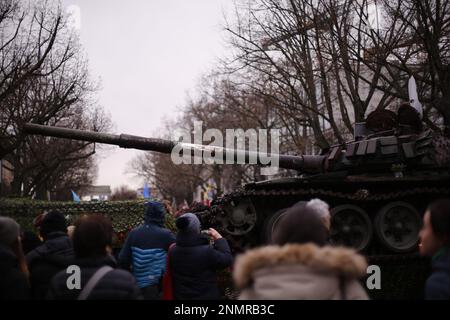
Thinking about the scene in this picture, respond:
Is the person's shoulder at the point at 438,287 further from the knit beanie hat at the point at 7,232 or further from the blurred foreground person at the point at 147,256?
the blurred foreground person at the point at 147,256

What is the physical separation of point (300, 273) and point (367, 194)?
7397 millimetres

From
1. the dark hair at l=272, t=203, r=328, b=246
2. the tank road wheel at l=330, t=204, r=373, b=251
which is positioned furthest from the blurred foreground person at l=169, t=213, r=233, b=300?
the tank road wheel at l=330, t=204, r=373, b=251

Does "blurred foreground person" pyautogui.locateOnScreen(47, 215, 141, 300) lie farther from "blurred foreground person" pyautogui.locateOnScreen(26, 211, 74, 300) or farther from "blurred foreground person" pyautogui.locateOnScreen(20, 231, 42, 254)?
"blurred foreground person" pyautogui.locateOnScreen(20, 231, 42, 254)

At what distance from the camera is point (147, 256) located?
633 centimetres

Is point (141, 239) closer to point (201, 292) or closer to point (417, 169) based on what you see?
point (201, 292)

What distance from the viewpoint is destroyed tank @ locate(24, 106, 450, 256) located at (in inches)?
392

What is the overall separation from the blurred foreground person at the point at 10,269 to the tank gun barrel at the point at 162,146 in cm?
649

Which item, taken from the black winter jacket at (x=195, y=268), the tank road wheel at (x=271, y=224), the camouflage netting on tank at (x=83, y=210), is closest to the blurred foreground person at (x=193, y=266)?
the black winter jacket at (x=195, y=268)

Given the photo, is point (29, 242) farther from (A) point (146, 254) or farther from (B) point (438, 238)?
(B) point (438, 238)

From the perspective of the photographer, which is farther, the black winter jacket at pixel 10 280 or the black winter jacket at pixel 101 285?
the black winter jacket at pixel 10 280

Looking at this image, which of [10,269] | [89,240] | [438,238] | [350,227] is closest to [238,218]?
[350,227]

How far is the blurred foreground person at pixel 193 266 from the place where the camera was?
5.43 metres

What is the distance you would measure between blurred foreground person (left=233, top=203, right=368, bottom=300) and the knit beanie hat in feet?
6.96

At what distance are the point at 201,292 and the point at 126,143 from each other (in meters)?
5.93
